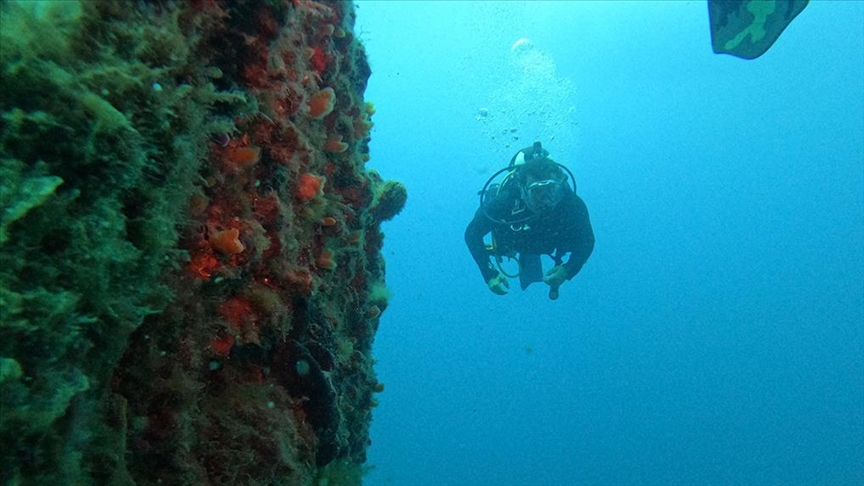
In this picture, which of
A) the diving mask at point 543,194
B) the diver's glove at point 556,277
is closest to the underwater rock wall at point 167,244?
the diving mask at point 543,194

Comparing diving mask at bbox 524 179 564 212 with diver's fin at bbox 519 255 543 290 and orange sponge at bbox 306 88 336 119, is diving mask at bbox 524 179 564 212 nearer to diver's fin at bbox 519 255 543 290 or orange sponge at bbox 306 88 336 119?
diver's fin at bbox 519 255 543 290

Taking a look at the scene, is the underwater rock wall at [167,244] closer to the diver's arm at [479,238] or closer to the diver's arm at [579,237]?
the diver's arm at [579,237]

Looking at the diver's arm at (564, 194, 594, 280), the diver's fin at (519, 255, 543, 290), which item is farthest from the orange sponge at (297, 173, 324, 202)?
the diver's fin at (519, 255, 543, 290)

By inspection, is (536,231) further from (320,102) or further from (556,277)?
(320,102)

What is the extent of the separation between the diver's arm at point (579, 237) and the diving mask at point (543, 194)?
480mm

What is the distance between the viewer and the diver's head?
800 cm

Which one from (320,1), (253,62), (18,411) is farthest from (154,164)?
(320,1)

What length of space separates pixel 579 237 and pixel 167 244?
7656mm

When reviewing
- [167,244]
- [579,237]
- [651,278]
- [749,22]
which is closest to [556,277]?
[579,237]

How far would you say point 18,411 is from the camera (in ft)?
4.18

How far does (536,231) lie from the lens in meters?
8.71

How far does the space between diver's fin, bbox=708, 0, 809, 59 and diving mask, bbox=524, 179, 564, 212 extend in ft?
12.1

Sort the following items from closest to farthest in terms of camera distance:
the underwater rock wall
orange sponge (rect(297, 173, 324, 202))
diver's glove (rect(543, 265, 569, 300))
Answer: the underwater rock wall < orange sponge (rect(297, 173, 324, 202)) < diver's glove (rect(543, 265, 569, 300))

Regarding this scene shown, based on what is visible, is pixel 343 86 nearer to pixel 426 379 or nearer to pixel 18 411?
pixel 18 411
